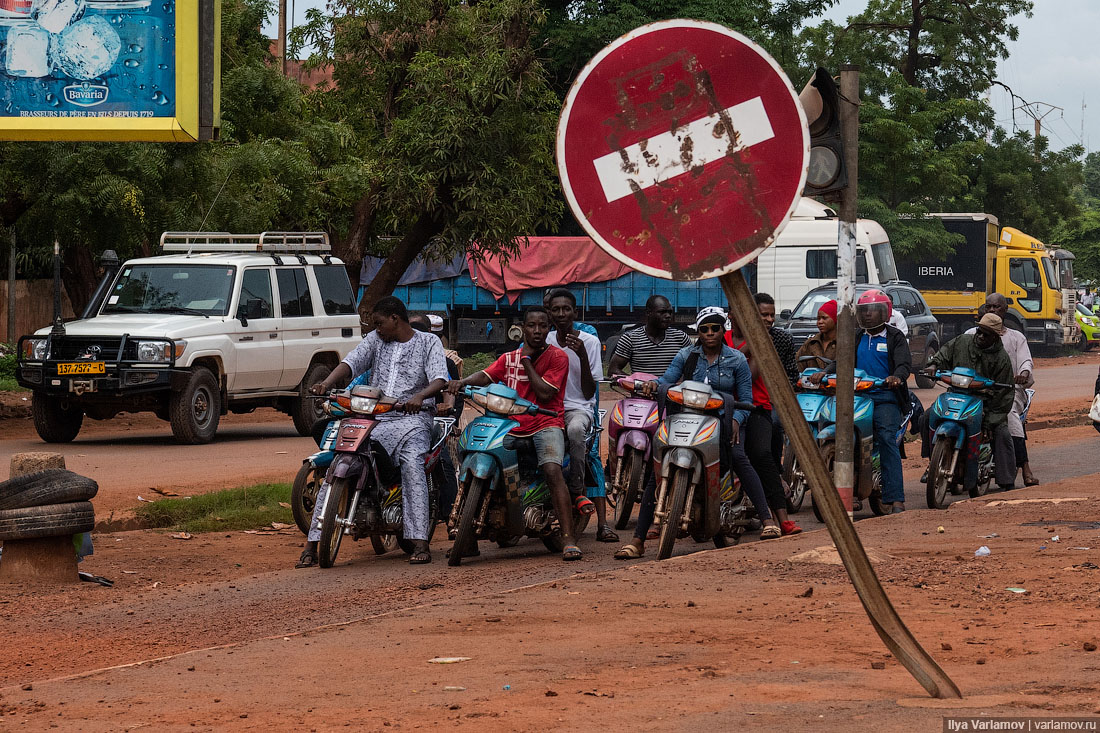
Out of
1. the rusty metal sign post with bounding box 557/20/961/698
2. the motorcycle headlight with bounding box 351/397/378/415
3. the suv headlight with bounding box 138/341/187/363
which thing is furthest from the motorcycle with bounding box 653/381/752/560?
Answer: the suv headlight with bounding box 138/341/187/363

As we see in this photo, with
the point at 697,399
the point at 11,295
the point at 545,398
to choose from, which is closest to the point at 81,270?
the point at 11,295


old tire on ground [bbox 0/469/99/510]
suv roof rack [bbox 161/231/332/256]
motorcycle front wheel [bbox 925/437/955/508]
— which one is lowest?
motorcycle front wheel [bbox 925/437/955/508]

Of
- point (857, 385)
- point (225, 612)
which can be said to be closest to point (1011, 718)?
point (225, 612)

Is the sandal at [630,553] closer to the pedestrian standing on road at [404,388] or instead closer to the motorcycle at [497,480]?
the motorcycle at [497,480]

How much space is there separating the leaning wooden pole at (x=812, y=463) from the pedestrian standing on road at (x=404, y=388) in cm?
487

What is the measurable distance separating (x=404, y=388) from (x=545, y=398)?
2.91 feet

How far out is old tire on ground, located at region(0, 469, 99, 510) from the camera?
7863 mm

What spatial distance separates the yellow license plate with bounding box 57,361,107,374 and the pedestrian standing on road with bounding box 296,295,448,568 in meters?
7.03

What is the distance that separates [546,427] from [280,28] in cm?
2757

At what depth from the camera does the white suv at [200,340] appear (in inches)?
594

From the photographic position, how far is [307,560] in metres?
8.72

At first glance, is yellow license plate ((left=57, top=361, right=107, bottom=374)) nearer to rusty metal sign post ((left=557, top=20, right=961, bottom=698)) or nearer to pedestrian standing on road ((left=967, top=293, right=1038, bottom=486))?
pedestrian standing on road ((left=967, top=293, right=1038, bottom=486))

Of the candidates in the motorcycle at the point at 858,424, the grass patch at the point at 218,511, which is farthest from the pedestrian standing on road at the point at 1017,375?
the grass patch at the point at 218,511

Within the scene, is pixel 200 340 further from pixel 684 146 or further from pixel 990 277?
pixel 990 277
